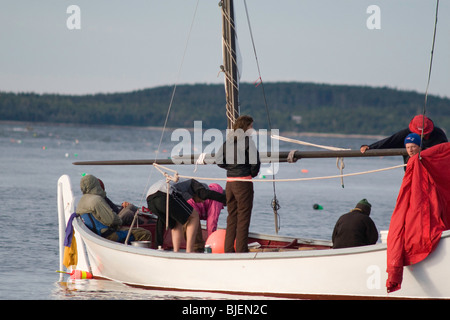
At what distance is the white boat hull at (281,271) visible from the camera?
25.9ft

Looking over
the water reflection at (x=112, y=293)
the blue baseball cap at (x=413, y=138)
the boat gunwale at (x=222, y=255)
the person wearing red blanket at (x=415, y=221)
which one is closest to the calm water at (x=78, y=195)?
the water reflection at (x=112, y=293)

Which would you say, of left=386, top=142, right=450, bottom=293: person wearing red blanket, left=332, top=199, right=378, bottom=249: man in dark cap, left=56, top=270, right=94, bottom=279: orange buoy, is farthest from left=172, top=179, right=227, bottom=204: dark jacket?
left=386, top=142, right=450, bottom=293: person wearing red blanket

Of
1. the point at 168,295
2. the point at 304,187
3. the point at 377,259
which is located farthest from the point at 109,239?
the point at 304,187

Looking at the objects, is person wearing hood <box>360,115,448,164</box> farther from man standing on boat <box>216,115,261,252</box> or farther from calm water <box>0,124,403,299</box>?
calm water <box>0,124,403,299</box>

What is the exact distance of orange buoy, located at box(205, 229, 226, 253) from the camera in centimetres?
1012

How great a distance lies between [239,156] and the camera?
8.85 meters

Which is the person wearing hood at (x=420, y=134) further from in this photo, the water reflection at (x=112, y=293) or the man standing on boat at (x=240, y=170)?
the water reflection at (x=112, y=293)

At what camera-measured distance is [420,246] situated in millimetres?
7688

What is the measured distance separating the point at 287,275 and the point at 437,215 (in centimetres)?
184

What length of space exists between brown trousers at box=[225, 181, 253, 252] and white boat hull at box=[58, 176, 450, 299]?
1.19 ft

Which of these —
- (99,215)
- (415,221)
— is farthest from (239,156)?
(99,215)

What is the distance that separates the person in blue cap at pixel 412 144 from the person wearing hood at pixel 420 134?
0.35ft

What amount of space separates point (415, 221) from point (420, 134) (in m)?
0.98
